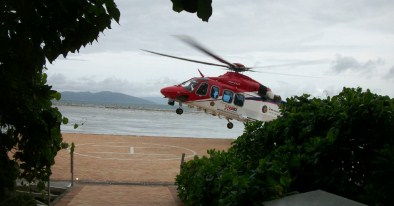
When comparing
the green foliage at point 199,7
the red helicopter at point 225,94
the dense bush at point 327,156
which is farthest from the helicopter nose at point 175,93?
the green foliage at point 199,7

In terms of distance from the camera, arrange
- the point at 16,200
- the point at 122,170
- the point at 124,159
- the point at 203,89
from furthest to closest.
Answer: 1. the point at 203,89
2. the point at 124,159
3. the point at 122,170
4. the point at 16,200

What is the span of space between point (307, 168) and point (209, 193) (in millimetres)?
1590

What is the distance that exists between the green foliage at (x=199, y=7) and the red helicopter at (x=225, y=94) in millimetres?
17821

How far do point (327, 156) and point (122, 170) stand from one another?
32.4 ft

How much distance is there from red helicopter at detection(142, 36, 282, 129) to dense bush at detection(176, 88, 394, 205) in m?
15.3

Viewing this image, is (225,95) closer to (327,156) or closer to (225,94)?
(225,94)

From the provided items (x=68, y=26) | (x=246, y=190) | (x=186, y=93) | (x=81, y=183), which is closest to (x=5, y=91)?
(x=68, y=26)

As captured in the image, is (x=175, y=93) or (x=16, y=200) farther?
(x=175, y=93)

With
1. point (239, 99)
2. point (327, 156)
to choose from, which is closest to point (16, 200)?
point (327, 156)

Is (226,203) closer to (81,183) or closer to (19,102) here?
(19,102)

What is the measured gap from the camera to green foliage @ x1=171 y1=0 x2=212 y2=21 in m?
2.20

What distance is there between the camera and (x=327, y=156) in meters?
4.16

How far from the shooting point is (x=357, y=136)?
4164 mm

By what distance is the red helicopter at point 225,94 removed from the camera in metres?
21.0
